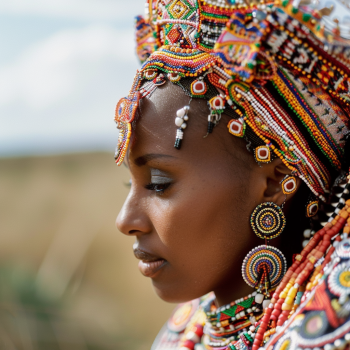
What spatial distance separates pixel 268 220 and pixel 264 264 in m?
0.18

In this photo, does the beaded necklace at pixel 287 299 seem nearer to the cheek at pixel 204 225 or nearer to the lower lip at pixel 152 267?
the cheek at pixel 204 225

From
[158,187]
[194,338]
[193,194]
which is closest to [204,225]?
[193,194]

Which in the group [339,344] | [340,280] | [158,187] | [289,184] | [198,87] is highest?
[198,87]

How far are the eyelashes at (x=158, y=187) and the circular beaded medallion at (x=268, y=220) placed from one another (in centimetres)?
38

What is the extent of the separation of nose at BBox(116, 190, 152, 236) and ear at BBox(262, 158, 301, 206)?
1.69 feet

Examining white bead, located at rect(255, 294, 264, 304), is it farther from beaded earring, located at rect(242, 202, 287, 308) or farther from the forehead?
the forehead

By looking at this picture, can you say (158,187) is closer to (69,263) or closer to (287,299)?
(287,299)

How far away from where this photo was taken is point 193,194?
1774mm

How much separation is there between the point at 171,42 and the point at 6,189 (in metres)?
12.7

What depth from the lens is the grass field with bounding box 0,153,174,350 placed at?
24.5 ft

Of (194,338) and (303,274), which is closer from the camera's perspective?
(303,274)

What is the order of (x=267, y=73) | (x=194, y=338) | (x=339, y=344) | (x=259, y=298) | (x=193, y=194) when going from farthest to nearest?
(x=194, y=338) → (x=259, y=298) → (x=193, y=194) → (x=267, y=73) → (x=339, y=344)

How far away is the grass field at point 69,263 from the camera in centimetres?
745

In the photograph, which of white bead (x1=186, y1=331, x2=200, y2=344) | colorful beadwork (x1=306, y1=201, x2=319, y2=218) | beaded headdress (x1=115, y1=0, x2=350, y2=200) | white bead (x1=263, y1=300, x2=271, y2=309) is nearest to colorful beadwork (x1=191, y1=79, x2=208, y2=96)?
beaded headdress (x1=115, y1=0, x2=350, y2=200)
